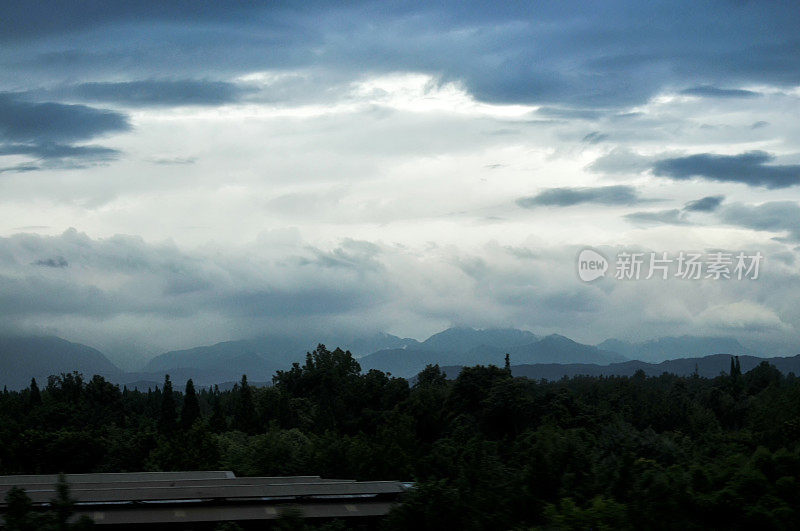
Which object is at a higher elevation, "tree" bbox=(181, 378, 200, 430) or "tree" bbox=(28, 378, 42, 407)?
"tree" bbox=(28, 378, 42, 407)

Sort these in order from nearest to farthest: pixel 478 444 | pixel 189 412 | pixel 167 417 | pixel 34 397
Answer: pixel 478 444
pixel 167 417
pixel 189 412
pixel 34 397

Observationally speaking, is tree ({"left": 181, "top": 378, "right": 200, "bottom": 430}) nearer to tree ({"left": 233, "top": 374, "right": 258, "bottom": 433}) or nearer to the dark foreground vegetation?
the dark foreground vegetation

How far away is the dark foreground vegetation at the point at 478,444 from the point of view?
17844mm

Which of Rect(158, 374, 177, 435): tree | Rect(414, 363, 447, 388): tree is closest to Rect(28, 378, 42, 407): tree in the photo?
Rect(158, 374, 177, 435): tree

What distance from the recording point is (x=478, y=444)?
36.8 m

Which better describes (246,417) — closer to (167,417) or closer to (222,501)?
(167,417)

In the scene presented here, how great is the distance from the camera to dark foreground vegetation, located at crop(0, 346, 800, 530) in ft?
58.5

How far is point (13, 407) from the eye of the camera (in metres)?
69.3

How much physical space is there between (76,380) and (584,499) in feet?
250

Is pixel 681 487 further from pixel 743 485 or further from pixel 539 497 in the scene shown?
pixel 539 497

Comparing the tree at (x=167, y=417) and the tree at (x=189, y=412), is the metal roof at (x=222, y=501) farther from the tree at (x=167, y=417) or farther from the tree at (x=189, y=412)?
the tree at (x=189, y=412)

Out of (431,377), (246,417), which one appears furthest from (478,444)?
(431,377)

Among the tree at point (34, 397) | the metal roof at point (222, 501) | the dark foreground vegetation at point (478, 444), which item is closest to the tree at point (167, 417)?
the dark foreground vegetation at point (478, 444)

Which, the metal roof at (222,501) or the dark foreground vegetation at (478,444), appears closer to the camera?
the dark foreground vegetation at (478,444)
